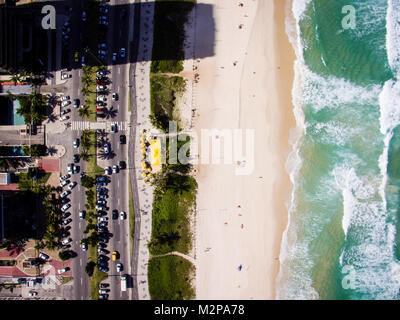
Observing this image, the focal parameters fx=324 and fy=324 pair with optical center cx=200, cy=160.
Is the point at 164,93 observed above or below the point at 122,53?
below

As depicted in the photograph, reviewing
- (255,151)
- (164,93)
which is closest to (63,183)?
(164,93)

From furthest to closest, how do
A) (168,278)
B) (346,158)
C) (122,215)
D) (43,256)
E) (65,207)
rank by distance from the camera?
(43,256) < (65,207) < (168,278) < (122,215) < (346,158)

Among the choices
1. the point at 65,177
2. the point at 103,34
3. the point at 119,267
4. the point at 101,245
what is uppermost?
the point at 103,34

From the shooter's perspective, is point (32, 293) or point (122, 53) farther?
point (32, 293)

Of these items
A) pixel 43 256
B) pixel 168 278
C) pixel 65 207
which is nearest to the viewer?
pixel 168 278

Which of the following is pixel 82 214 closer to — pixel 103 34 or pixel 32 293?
pixel 32 293

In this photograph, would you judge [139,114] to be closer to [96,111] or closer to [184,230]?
[96,111]
